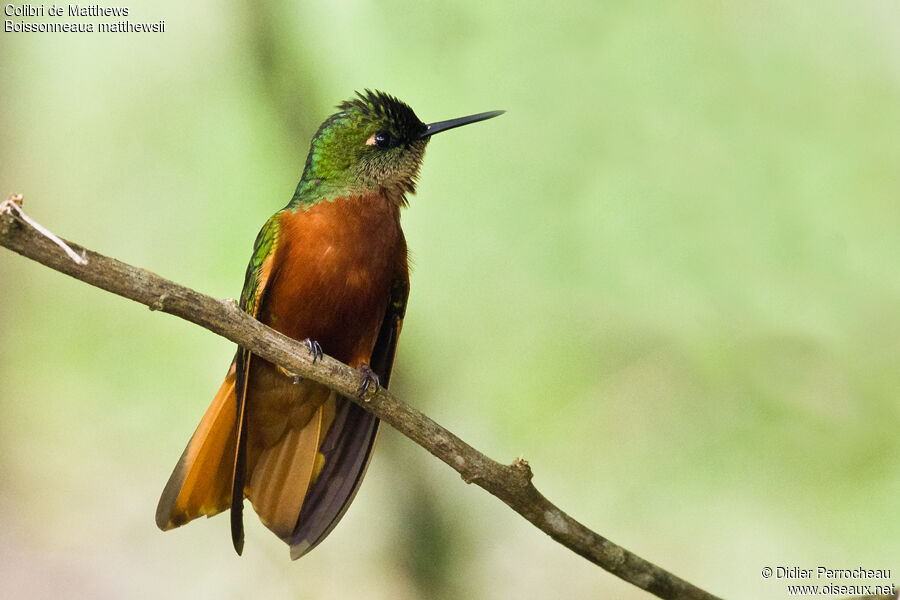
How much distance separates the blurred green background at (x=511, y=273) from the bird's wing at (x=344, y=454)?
116cm

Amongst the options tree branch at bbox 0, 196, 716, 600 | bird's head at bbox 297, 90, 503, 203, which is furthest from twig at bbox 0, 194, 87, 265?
bird's head at bbox 297, 90, 503, 203

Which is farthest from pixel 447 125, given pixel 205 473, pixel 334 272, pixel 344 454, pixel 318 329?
pixel 205 473

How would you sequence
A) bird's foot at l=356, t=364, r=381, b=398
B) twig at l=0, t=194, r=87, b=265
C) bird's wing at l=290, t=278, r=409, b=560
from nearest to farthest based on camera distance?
twig at l=0, t=194, r=87, b=265 → bird's foot at l=356, t=364, r=381, b=398 → bird's wing at l=290, t=278, r=409, b=560

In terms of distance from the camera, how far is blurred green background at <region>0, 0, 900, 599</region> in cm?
421

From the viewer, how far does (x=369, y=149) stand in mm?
3107

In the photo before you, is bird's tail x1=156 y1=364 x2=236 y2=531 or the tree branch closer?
the tree branch

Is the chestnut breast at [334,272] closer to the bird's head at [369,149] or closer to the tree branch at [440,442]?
the bird's head at [369,149]

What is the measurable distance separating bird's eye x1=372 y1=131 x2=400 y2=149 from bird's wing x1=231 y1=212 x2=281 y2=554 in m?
0.45

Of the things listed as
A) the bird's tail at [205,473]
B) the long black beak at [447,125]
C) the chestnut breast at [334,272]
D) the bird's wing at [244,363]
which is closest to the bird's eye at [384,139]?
the long black beak at [447,125]

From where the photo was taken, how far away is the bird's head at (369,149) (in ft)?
10.1

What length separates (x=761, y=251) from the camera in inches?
167

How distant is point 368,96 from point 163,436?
85.6 inches

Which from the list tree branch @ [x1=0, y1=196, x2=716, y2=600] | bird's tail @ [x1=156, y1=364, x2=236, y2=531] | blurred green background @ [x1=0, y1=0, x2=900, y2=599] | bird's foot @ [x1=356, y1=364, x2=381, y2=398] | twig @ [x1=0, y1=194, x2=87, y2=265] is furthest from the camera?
blurred green background @ [x1=0, y1=0, x2=900, y2=599]

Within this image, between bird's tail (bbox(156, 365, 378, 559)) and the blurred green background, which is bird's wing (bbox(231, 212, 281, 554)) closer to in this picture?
bird's tail (bbox(156, 365, 378, 559))
